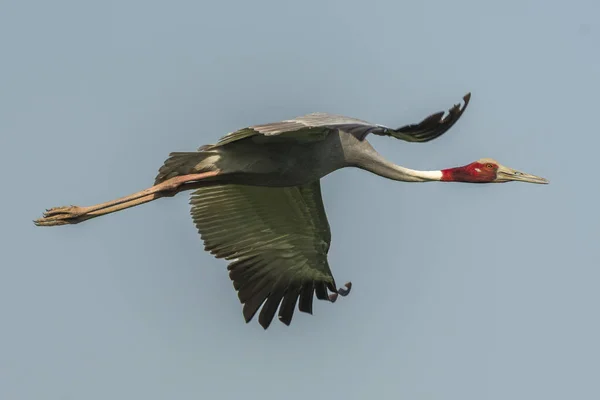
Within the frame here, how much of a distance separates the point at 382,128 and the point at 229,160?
2.52 meters

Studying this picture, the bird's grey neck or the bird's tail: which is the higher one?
the bird's tail

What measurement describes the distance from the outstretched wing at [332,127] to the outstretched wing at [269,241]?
1.47 metres

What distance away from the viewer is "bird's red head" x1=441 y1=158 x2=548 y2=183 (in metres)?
18.1

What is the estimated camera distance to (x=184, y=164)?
678 inches

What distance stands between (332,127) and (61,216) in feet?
13.5

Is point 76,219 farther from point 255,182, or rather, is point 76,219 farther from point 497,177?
point 497,177

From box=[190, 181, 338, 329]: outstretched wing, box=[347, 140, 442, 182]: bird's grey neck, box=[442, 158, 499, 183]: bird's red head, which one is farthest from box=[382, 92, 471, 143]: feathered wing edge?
box=[190, 181, 338, 329]: outstretched wing

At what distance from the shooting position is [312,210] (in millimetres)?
18422

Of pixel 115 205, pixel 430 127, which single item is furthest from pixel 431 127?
pixel 115 205

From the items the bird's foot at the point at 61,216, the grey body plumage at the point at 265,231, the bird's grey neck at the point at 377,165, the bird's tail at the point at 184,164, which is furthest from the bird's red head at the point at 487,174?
the bird's foot at the point at 61,216

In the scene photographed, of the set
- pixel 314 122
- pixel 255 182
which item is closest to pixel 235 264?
pixel 255 182

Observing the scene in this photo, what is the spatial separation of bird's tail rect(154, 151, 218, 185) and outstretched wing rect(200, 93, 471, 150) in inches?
5.6

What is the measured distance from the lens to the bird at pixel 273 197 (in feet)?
55.1

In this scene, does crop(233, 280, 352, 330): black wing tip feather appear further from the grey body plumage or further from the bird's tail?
the bird's tail
